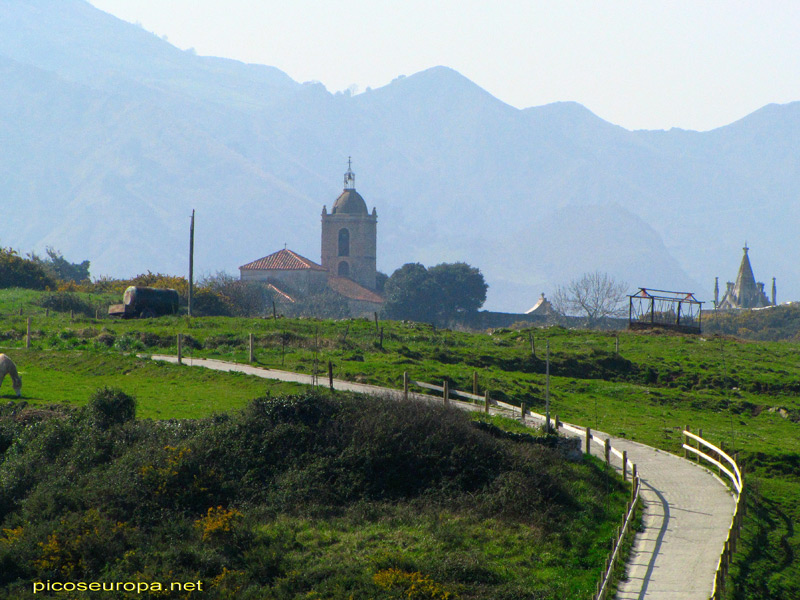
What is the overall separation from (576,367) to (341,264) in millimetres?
89630

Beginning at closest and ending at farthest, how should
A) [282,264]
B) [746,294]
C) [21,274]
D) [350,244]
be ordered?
[21,274], [282,264], [746,294], [350,244]

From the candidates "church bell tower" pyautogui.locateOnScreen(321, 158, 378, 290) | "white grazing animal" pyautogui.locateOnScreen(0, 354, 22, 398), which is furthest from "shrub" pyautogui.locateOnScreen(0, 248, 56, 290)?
"church bell tower" pyautogui.locateOnScreen(321, 158, 378, 290)

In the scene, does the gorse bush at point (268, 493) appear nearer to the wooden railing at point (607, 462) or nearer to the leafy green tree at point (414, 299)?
the wooden railing at point (607, 462)

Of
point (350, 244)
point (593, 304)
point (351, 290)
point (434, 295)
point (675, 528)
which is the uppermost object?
point (350, 244)

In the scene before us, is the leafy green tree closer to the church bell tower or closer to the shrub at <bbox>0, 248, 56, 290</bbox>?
the church bell tower

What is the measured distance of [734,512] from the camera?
66.8ft

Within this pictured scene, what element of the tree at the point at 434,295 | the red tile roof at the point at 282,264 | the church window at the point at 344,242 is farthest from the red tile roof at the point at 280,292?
the church window at the point at 344,242

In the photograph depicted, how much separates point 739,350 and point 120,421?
128 feet

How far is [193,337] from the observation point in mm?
43531

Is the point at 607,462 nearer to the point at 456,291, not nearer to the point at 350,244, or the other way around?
the point at 456,291

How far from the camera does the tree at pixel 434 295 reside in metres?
108

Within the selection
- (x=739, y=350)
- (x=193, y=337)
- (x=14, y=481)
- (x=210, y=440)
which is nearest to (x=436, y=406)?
(x=210, y=440)

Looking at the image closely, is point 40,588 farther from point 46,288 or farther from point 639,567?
point 46,288

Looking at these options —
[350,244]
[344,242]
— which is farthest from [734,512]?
[344,242]
